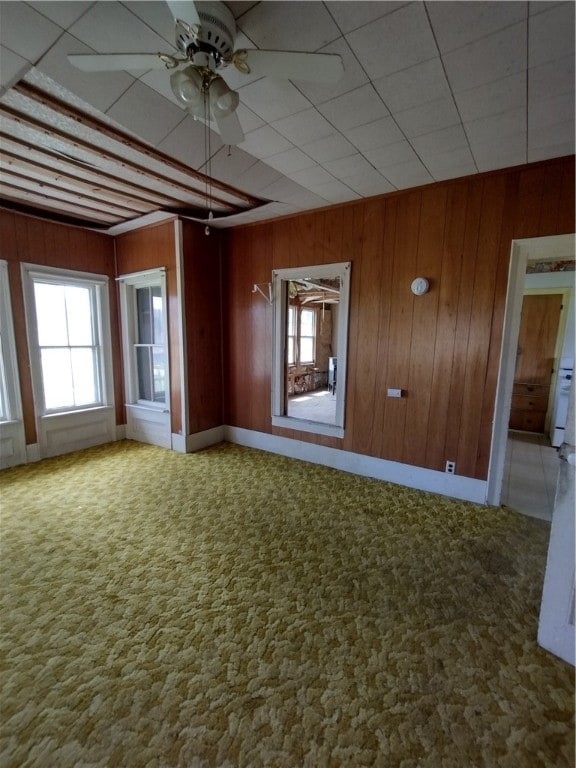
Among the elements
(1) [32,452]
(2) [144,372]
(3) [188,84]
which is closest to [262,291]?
(2) [144,372]

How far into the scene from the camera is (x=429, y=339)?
120 inches

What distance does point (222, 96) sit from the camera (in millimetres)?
1408

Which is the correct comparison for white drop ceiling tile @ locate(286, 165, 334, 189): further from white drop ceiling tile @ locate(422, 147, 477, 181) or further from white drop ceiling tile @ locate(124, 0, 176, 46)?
white drop ceiling tile @ locate(124, 0, 176, 46)

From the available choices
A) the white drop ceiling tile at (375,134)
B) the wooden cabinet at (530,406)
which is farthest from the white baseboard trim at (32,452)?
the wooden cabinet at (530,406)

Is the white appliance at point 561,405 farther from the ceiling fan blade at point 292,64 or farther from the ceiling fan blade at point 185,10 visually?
the ceiling fan blade at point 185,10

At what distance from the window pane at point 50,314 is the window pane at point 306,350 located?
18.4 ft

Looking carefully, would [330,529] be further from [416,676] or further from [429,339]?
[429,339]

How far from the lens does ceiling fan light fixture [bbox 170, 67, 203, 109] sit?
4.36ft

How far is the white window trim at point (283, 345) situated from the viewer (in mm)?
3447

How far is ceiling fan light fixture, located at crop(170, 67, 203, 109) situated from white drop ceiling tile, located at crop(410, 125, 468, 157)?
1.49 meters

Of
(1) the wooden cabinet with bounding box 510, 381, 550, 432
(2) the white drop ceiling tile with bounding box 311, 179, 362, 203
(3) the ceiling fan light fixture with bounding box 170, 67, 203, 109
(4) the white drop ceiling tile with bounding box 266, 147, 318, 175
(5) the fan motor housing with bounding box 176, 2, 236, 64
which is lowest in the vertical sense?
(1) the wooden cabinet with bounding box 510, 381, 550, 432

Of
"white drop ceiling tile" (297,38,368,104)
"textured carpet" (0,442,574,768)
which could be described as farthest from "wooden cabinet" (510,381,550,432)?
"white drop ceiling tile" (297,38,368,104)

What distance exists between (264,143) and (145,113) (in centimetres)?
74

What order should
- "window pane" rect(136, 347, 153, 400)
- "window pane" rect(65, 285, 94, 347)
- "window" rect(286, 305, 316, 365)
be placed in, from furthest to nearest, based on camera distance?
"window" rect(286, 305, 316, 365) → "window pane" rect(136, 347, 153, 400) → "window pane" rect(65, 285, 94, 347)
